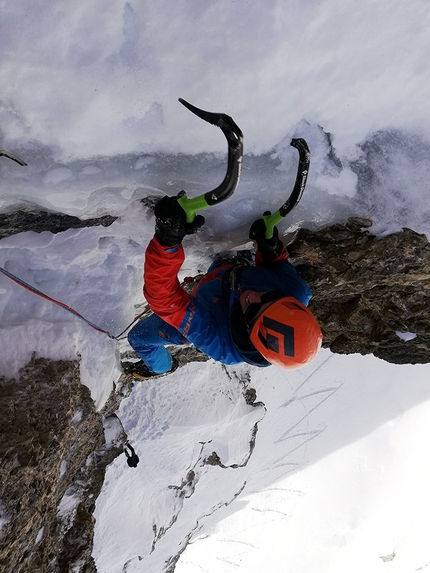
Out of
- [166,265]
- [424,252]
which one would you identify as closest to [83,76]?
[166,265]

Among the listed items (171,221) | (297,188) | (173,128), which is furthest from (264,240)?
(173,128)

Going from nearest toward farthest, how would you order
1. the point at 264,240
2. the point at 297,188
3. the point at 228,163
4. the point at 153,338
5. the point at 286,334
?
1. the point at 228,163
2. the point at 286,334
3. the point at 297,188
4. the point at 264,240
5. the point at 153,338

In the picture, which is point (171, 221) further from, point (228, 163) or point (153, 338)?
point (153, 338)

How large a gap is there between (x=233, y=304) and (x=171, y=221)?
2.05ft

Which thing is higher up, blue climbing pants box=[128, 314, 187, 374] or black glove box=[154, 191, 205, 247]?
Answer: black glove box=[154, 191, 205, 247]

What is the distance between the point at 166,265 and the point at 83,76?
871 millimetres

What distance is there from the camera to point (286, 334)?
1927 mm

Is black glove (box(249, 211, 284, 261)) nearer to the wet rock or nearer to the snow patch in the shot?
the wet rock

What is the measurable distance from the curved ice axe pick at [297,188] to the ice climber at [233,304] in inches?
3.1

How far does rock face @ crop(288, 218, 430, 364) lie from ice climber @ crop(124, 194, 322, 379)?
0.93ft

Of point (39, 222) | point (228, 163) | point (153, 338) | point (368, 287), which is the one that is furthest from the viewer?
point (153, 338)

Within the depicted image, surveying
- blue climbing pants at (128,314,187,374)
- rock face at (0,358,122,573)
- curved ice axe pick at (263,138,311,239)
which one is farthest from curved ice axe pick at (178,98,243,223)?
rock face at (0,358,122,573)

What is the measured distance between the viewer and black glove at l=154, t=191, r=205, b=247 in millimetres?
1962

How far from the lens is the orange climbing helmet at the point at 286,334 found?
193cm
